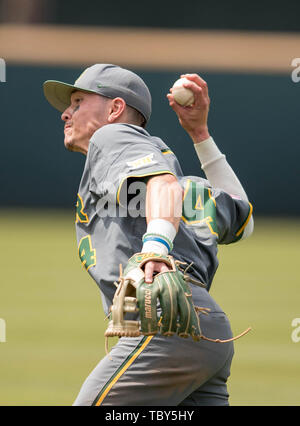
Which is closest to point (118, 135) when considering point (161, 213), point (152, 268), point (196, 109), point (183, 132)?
point (161, 213)

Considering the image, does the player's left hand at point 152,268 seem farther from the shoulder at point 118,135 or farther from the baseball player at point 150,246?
the shoulder at point 118,135

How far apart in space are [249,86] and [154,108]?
161cm

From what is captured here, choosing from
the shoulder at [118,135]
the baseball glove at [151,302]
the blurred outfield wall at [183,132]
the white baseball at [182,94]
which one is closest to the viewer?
the baseball glove at [151,302]

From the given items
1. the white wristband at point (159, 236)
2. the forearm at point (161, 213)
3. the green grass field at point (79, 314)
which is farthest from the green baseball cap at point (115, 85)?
the green grass field at point (79, 314)

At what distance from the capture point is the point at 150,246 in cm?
244

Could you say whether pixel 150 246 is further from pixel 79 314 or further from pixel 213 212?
pixel 79 314

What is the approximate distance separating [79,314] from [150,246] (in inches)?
193

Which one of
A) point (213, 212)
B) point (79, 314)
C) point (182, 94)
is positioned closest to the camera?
point (213, 212)

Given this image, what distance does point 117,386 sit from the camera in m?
2.58

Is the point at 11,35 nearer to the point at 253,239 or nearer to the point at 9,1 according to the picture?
the point at 9,1

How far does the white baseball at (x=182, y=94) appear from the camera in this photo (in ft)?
10.7

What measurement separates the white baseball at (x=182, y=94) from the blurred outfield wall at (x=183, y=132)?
9977 millimetres

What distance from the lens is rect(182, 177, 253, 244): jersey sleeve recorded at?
289 centimetres

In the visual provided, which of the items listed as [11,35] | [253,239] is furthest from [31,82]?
[253,239]
